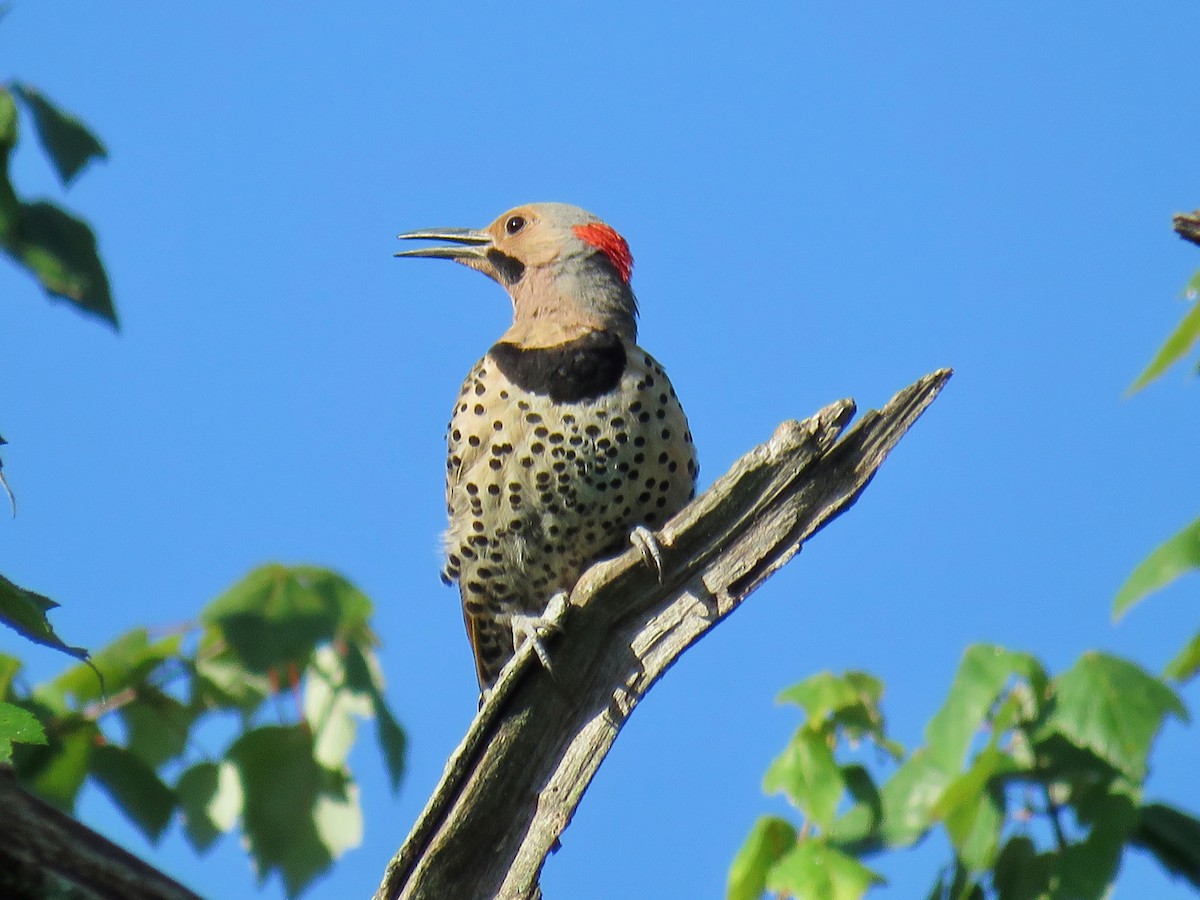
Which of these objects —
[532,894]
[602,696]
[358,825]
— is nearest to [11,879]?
[532,894]

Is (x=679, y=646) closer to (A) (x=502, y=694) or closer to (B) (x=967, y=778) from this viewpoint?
(A) (x=502, y=694)

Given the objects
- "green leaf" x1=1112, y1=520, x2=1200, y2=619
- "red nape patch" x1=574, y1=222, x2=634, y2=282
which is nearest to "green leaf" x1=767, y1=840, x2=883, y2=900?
"green leaf" x1=1112, y1=520, x2=1200, y2=619

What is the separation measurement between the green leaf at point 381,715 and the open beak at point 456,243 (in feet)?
6.75

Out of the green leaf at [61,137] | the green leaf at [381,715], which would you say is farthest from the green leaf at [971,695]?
the green leaf at [61,137]

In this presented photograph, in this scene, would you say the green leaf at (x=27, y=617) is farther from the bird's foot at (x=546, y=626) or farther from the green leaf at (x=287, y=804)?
the green leaf at (x=287, y=804)

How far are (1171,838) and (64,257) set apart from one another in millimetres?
3587

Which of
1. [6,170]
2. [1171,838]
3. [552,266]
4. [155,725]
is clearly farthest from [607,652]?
[552,266]

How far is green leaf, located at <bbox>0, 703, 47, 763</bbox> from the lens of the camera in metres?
2.59

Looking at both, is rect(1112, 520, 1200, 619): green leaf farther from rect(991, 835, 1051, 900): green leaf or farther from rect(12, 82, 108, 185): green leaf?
rect(12, 82, 108, 185): green leaf

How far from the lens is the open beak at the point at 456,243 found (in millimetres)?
6668

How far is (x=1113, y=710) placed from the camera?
4.45 meters

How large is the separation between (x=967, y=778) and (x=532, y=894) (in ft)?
4.50

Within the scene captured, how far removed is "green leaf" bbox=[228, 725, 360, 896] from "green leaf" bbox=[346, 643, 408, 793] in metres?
0.32

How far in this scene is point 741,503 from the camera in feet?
13.7
